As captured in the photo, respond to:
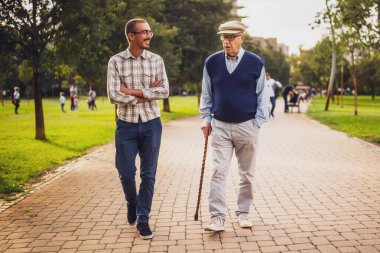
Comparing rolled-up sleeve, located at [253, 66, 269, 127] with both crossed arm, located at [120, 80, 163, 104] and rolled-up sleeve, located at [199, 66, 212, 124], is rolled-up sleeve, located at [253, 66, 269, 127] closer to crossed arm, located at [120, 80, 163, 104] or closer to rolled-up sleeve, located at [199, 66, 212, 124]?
rolled-up sleeve, located at [199, 66, 212, 124]

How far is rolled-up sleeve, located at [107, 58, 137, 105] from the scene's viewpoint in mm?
4363

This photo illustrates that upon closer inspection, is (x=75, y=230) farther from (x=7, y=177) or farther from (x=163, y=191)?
(x=7, y=177)

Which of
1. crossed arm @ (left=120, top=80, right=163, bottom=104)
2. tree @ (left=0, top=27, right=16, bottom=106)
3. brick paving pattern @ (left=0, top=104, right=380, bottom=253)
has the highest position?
tree @ (left=0, top=27, right=16, bottom=106)

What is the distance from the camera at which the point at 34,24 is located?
12.1m

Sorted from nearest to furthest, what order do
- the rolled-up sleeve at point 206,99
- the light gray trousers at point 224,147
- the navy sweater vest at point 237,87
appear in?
the navy sweater vest at point 237,87
the light gray trousers at point 224,147
the rolled-up sleeve at point 206,99

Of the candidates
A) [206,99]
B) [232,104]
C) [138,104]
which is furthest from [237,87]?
[138,104]

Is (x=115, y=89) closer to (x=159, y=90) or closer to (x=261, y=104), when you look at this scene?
(x=159, y=90)

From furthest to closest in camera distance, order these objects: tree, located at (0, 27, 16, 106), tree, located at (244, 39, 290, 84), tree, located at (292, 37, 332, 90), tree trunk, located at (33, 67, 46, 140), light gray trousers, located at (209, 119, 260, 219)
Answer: tree, located at (244, 39, 290, 84) < tree, located at (292, 37, 332, 90) < tree trunk, located at (33, 67, 46, 140) < tree, located at (0, 27, 16, 106) < light gray trousers, located at (209, 119, 260, 219)

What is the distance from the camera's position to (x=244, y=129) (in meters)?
4.57

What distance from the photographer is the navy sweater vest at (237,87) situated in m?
4.48

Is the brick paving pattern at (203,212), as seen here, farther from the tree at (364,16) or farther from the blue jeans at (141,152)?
the tree at (364,16)

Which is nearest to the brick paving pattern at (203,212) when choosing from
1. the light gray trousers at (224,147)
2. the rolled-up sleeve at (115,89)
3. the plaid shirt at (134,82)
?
the light gray trousers at (224,147)

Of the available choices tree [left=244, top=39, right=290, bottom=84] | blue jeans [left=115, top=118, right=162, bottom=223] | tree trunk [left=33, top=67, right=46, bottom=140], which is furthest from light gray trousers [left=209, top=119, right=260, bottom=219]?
tree [left=244, top=39, right=290, bottom=84]

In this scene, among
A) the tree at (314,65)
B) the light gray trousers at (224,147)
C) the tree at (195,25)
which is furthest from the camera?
the tree at (314,65)
